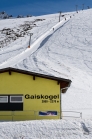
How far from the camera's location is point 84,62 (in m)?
47.8

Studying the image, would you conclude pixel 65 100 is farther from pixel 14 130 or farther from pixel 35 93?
pixel 14 130

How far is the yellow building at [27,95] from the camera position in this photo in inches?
799

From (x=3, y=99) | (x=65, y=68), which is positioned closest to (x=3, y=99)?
(x=3, y=99)

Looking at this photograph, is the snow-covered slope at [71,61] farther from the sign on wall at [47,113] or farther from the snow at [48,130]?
the snow at [48,130]

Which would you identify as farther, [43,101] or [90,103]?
[90,103]

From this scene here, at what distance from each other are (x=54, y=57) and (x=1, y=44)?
80.7 ft

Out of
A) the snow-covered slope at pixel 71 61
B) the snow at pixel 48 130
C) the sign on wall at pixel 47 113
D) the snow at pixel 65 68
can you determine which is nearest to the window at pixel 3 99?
the sign on wall at pixel 47 113

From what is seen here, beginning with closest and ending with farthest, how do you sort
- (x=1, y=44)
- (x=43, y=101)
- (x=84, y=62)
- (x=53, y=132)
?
(x=53, y=132) < (x=43, y=101) < (x=84, y=62) < (x=1, y=44)

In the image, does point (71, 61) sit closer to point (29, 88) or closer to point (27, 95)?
point (29, 88)

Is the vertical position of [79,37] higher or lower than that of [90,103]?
higher

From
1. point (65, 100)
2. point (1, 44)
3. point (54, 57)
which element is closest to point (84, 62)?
point (54, 57)

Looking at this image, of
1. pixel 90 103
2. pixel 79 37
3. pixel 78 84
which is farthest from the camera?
pixel 79 37

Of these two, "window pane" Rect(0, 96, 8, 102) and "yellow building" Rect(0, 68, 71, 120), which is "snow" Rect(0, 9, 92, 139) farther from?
"window pane" Rect(0, 96, 8, 102)

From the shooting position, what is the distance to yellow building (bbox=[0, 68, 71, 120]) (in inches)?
799
